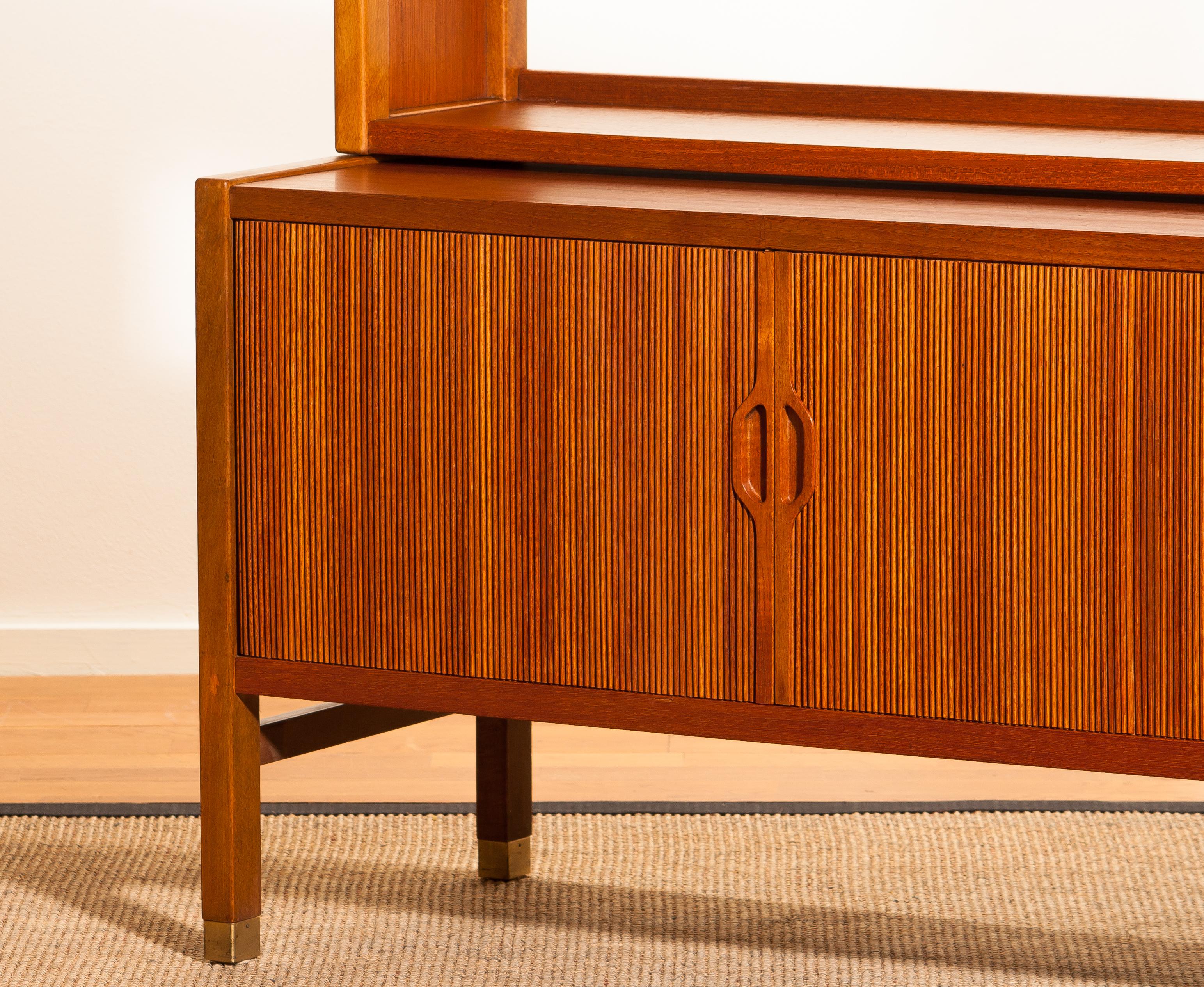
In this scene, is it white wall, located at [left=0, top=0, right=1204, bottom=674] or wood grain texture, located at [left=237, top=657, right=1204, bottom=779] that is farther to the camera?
white wall, located at [left=0, top=0, right=1204, bottom=674]

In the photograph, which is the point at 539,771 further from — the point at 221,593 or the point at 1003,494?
the point at 1003,494

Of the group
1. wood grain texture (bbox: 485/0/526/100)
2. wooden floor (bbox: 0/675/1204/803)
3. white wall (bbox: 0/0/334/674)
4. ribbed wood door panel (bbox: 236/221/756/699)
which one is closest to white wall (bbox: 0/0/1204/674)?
white wall (bbox: 0/0/334/674)

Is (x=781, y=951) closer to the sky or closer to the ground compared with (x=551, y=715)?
closer to the ground

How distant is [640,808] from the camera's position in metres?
2.14

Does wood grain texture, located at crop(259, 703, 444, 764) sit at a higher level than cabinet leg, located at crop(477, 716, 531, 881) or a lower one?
higher

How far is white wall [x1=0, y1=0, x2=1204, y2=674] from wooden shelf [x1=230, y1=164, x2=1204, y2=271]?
1.17 m

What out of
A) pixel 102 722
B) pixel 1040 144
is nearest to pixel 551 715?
pixel 1040 144

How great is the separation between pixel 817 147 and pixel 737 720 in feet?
1.63

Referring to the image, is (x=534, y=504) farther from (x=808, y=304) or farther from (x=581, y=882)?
(x=581, y=882)

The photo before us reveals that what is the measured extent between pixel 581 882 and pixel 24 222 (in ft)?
4.82

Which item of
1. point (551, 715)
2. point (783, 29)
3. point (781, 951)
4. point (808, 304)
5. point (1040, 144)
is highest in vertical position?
point (783, 29)

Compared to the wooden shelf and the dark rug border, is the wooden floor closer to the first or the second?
the dark rug border

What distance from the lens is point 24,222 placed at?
2.78 m

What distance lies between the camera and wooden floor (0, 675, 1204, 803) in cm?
223
